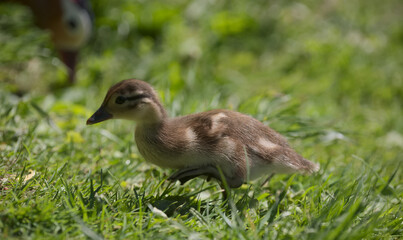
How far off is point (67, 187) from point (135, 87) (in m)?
0.71

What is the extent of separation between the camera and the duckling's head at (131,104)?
9.48 feet

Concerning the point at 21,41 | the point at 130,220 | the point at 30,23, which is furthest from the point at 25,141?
the point at 30,23

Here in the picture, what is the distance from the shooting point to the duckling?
9.45 feet

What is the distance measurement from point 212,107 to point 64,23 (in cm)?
250

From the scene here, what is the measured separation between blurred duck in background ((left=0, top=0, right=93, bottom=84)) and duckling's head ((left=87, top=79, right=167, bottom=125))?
285cm

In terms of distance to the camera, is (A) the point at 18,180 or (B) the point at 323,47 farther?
(B) the point at 323,47

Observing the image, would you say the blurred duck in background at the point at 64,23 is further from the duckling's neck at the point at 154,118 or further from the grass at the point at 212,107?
the duckling's neck at the point at 154,118

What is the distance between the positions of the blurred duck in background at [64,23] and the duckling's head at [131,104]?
2.85 metres

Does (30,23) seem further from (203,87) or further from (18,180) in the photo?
(18,180)

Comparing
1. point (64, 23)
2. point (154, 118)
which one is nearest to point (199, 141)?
point (154, 118)

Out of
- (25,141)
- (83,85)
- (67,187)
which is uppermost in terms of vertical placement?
(67,187)

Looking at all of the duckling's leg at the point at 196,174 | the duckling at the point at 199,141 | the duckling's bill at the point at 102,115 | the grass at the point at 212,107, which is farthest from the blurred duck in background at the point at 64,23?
the duckling's leg at the point at 196,174

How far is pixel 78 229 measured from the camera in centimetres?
234

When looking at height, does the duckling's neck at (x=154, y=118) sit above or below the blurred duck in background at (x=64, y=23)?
above
